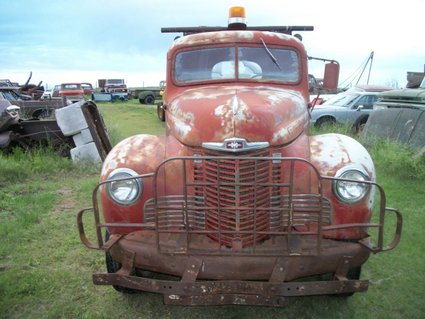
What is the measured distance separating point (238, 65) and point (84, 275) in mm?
2536

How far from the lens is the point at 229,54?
416 cm

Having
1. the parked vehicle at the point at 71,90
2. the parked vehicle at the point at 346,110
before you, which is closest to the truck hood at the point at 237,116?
the parked vehicle at the point at 346,110

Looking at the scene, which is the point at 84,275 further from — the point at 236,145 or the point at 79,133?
the point at 79,133

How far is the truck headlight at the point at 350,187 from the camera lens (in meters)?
3.01

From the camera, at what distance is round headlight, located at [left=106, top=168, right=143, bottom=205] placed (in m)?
3.10

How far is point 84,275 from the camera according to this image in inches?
158

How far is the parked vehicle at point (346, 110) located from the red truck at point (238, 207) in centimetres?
1013

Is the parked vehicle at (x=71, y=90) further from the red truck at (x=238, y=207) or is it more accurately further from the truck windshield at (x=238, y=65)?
the red truck at (x=238, y=207)

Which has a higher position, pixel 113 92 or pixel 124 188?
pixel 124 188

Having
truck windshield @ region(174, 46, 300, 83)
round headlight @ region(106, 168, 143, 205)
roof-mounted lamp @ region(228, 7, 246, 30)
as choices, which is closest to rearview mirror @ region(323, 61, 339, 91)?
truck windshield @ region(174, 46, 300, 83)

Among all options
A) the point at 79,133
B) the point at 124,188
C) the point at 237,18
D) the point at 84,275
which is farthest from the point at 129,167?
the point at 79,133

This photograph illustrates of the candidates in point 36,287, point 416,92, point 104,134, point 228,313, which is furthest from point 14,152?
point 416,92

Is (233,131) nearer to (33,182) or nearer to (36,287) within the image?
(36,287)

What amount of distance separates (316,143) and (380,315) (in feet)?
4.90
